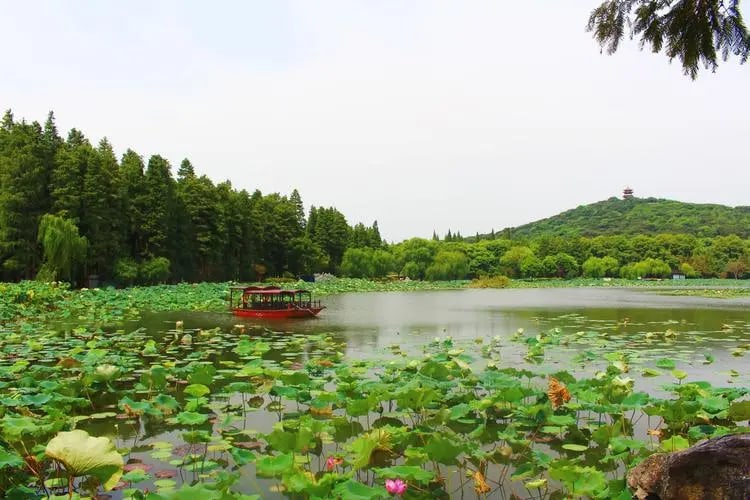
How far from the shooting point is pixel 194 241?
38.0 metres

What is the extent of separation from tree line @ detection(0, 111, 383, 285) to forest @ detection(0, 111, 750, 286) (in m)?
0.06

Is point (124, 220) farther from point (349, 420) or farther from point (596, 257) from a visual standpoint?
point (596, 257)

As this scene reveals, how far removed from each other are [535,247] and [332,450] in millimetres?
80137

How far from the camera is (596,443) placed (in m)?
4.64

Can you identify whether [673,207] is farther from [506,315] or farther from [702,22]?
[702,22]

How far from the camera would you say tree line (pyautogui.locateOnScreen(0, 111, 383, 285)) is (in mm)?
25109

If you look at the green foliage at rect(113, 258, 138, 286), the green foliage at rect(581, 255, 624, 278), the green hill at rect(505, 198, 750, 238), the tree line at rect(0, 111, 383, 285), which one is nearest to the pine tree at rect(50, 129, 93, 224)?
the tree line at rect(0, 111, 383, 285)

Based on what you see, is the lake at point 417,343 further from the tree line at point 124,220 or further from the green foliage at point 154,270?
the green foliage at point 154,270

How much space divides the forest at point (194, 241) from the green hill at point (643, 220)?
33321mm

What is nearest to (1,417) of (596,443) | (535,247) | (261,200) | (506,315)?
(596,443)

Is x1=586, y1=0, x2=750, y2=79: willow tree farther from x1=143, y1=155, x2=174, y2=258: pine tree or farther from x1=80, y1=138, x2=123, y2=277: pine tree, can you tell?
x1=143, y1=155, x2=174, y2=258: pine tree

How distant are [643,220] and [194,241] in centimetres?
12506

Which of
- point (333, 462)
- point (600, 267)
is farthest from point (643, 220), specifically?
point (333, 462)

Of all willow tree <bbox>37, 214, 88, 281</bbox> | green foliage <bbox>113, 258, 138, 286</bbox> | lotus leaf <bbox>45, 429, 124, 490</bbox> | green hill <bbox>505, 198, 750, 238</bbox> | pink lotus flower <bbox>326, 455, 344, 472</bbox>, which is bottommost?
pink lotus flower <bbox>326, 455, 344, 472</bbox>
